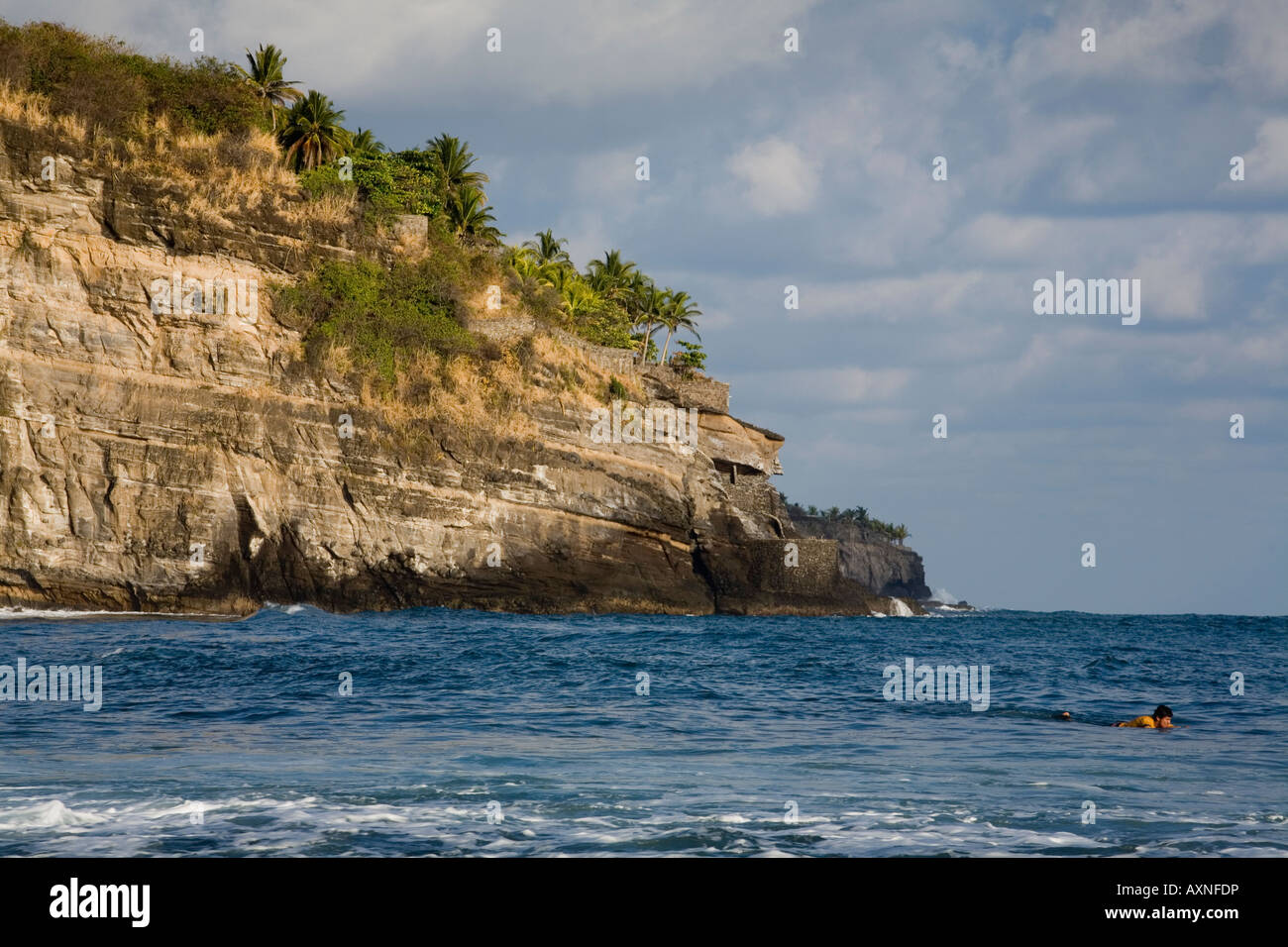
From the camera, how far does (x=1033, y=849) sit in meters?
8.39

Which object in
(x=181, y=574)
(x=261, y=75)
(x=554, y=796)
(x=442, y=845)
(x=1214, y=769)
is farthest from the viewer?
(x=261, y=75)

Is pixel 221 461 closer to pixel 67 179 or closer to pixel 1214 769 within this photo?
pixel 67 179

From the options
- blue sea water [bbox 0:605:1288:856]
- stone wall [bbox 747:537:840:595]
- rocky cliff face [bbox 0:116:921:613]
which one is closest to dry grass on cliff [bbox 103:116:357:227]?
rocky cliff face [bbox 0:116:921:613]

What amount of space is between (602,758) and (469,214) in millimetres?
48304

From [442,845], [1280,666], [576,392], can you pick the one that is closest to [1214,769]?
[442,845]

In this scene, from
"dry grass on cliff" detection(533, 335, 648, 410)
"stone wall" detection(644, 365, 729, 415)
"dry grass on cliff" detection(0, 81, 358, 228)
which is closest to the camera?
"dry grass on cliff" detection(0, 81, 358, 228)

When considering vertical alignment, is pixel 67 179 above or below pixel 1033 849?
above

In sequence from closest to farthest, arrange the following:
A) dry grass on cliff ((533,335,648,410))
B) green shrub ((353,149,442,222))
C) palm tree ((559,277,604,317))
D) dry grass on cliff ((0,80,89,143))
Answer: dry grass on cliff ((0,80,89,143)), dry grass on cliff ((533,335,648,410)), green shrub ((353,149,442,222)), palm tree ((559,277,604,317))

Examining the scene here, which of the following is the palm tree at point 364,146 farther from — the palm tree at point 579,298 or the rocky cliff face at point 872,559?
the rocky cliff face at point 872,559

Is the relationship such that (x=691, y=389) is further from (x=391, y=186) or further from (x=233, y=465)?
(x=233, y=465)

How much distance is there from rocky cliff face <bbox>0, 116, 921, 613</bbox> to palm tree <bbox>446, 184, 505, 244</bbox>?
43.4 ft

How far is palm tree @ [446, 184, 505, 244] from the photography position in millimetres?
57281

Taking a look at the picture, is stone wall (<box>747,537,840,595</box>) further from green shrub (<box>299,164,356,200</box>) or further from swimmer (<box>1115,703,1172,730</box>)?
swimmer (<box>1115,703,1172,730</box>)

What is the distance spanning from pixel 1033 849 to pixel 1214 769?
206 inches
